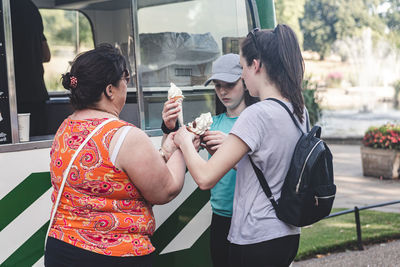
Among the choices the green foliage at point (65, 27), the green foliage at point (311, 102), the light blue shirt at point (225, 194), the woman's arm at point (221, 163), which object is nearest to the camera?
the woman's arm at point (221, 163)

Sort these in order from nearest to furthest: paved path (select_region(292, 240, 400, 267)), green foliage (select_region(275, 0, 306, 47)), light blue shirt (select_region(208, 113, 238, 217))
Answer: light blue shirt (select_region(208, 113, 238, 217))
paved path (select_region(292, 240, 400, 267))
green foliage (select_region(275, 0, 306, 47))

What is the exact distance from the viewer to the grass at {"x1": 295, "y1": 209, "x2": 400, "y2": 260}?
20.5ft

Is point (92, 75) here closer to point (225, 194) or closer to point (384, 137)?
point (225, 194)

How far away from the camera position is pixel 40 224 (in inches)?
116

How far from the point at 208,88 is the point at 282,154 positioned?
1621mm

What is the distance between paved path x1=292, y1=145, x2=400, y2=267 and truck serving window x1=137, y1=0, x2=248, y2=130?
2711 mm

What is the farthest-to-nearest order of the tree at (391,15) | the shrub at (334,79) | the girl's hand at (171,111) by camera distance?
1. the tree at (391,15)
2. the shrub at (334,79)
3. the girl's hand at (171,111)

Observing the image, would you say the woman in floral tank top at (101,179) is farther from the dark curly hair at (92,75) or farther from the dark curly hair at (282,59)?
the dark curly hair at (282,59)

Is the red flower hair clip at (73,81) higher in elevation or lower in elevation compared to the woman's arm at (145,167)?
higher

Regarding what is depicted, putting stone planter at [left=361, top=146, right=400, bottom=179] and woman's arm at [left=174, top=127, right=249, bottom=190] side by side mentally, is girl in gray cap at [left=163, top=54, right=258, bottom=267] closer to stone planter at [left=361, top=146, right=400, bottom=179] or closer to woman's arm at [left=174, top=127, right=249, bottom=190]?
woman's arm at [left=174, top=127, right=249, bottom=190]

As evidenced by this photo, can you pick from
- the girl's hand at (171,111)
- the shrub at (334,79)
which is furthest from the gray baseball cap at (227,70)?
the shrub at (334,79)

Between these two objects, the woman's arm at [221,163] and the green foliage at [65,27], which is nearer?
the woman's arm at [221,163]

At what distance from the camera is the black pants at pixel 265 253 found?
2410mm

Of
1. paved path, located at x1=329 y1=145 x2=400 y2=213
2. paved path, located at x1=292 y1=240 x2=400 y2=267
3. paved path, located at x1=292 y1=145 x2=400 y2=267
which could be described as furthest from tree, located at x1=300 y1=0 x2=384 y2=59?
paved path, located at x1=292 y1=240 x2=400 y2=267
